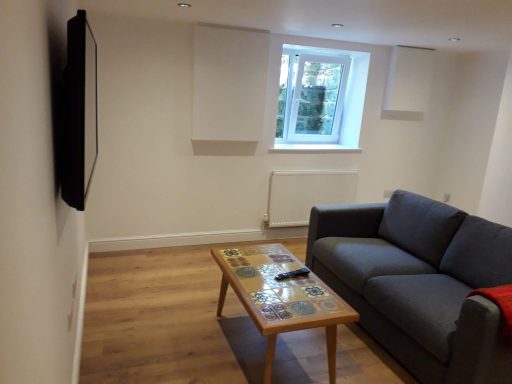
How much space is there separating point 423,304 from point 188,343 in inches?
55.0

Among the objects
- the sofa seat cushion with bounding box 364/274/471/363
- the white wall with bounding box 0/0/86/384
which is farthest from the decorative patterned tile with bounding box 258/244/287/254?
the white wall with bounding box 0/0/86/384

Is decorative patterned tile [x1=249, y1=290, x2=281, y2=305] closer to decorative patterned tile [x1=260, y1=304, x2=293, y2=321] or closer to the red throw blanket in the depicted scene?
decorative patterned tile [x1=260, y1=304, x2=293, y2=321]

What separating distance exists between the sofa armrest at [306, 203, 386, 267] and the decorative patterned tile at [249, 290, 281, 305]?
3.50 ft

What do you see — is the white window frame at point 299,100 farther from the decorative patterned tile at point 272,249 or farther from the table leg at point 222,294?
the table leg at point 222,294

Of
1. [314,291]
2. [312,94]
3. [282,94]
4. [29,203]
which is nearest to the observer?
[29,203]

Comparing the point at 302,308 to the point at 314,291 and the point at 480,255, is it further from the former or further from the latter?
the point at 480,255

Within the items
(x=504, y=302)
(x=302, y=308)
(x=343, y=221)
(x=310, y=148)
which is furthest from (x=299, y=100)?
(x=504, y=302)

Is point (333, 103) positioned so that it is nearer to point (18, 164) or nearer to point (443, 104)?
point (443, 104)

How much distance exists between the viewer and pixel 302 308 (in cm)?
202

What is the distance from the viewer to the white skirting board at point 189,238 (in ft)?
12.0

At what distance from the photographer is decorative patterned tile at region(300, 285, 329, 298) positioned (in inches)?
85.6

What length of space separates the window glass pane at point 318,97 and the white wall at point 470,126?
4.52 ft

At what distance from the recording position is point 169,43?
338 centimetres

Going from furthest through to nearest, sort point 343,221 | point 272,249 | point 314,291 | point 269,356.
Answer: point 343,221 < point 272,249 < point 314,291 < point 269,356
